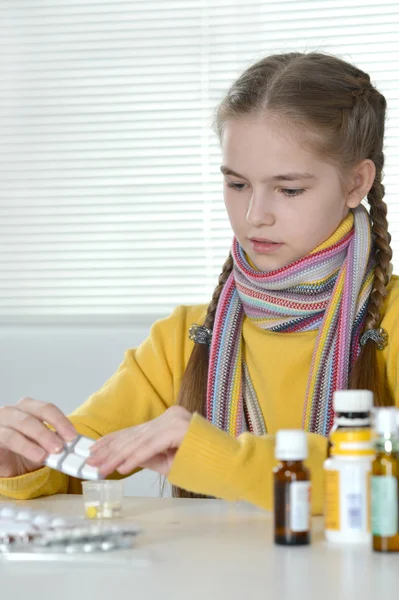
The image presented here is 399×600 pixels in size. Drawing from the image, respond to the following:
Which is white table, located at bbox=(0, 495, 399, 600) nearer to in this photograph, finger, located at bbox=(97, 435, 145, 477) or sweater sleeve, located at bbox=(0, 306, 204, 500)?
finger, located at bbox=(97, 435, 145, 477)

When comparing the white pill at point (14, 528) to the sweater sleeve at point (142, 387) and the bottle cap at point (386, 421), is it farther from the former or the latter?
the sweater sleeve at point (142, 387)

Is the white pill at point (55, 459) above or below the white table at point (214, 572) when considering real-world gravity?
above

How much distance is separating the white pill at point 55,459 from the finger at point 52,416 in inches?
1.0

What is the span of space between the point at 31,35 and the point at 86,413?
1.53m

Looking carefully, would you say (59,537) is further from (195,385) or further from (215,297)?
(215,297)

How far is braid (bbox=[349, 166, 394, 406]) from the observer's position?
1575mm

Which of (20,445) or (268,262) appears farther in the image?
(268,262)

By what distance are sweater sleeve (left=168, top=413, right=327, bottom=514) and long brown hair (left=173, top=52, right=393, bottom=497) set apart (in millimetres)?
455

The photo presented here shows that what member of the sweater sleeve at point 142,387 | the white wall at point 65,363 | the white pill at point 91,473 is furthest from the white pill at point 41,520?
the white wall at point 65,363

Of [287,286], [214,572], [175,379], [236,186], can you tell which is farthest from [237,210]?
[214,572]

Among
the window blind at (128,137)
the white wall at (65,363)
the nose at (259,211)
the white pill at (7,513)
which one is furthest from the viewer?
the window blind at (128,137)

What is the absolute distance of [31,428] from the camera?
1.29m

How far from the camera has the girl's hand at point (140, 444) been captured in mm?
1171

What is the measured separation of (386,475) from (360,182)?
0.88 metres
